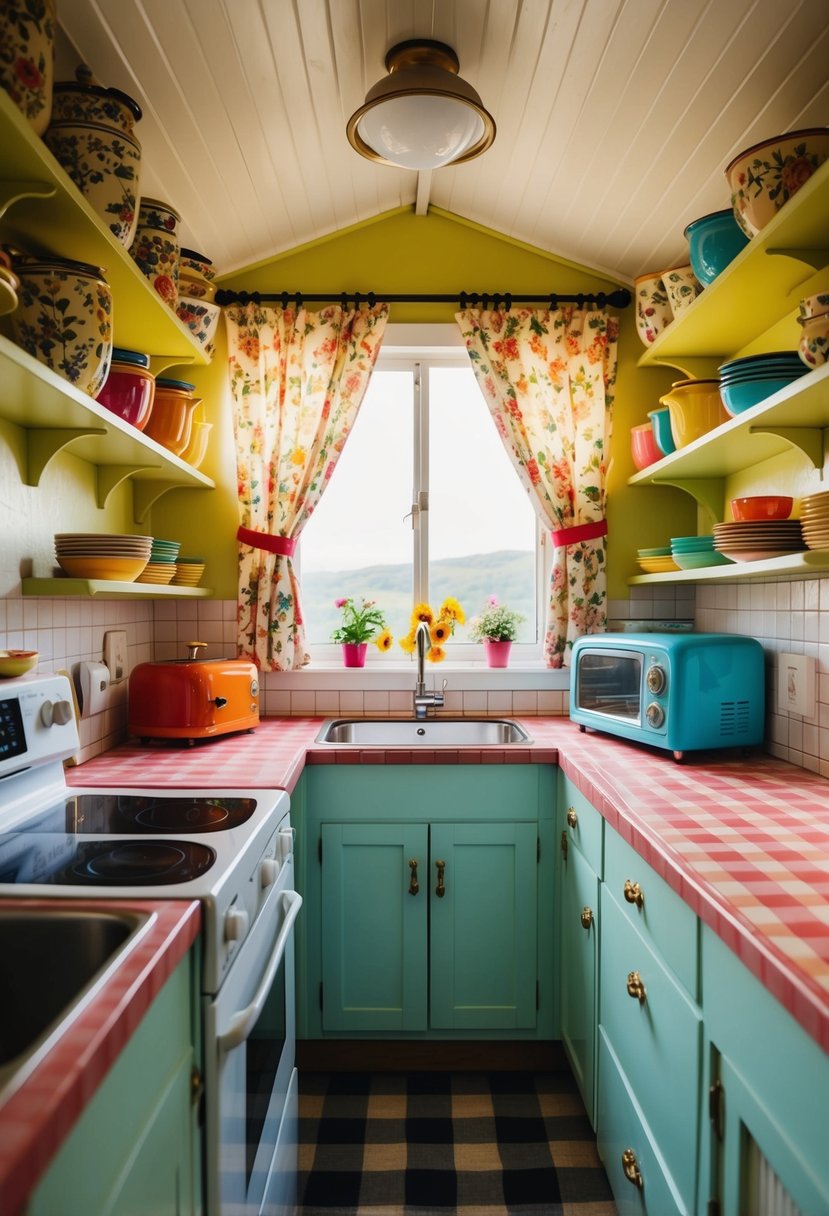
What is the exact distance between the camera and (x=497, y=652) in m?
2.72

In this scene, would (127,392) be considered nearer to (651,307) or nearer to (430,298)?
(430,298)

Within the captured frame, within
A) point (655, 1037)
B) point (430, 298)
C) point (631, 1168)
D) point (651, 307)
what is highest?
point (430, 298)

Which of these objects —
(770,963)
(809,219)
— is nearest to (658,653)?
(809,219)

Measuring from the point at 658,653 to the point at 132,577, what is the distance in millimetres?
1296

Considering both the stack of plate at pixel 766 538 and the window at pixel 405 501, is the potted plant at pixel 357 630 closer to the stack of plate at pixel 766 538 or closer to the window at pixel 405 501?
the window at pixel 405 501

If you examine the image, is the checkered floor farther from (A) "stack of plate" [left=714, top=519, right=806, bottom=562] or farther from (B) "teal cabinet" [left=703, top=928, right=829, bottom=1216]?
(A) "stack of plate" [left=714, top=519, right=806, bottom=562]

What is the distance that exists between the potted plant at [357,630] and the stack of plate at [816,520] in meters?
1.46

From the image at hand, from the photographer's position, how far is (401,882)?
2.12m

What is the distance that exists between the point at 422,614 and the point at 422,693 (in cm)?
26

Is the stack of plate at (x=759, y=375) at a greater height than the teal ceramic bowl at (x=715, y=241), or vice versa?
the teal ceramic bowl at (x=715, y=241)

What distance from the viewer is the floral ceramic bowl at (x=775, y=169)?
1.48 m

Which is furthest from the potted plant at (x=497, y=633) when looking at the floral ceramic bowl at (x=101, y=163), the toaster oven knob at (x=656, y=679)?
the floral ceramic bowl at (x=101, y=163)

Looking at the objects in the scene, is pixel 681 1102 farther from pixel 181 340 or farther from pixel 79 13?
pixel 79 13


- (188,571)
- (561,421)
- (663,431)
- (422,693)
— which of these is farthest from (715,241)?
(188,571)
